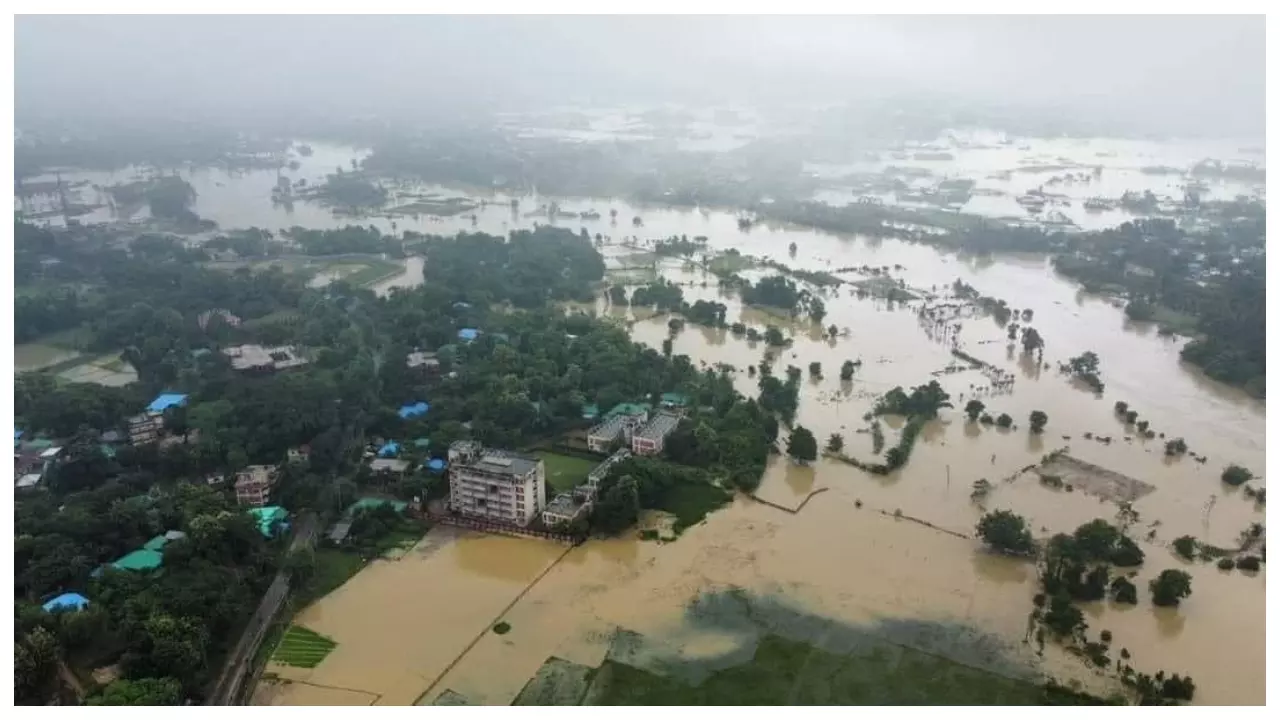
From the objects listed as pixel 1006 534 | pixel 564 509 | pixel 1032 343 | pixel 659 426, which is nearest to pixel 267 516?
pixel 564 509

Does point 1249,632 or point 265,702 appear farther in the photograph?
point 1249,632

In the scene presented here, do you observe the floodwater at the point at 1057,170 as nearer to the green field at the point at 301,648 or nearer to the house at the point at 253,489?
the house at the point at 253,489

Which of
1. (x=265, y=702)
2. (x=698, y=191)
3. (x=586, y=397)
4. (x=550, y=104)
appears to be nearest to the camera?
(x=265, y=702)

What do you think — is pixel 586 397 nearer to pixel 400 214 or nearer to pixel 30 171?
pixel 400 214

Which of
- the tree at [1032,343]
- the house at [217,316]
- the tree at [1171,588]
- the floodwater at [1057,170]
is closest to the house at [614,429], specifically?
the tree at [1171,588]

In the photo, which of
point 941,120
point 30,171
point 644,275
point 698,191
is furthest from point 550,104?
point 644,275

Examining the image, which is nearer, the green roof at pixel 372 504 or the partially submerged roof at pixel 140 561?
the partially submerged roof at pixel 140 561

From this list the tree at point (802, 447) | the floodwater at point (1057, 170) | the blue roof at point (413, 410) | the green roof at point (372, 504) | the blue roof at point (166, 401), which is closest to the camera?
the green roof at point (372, 504)
